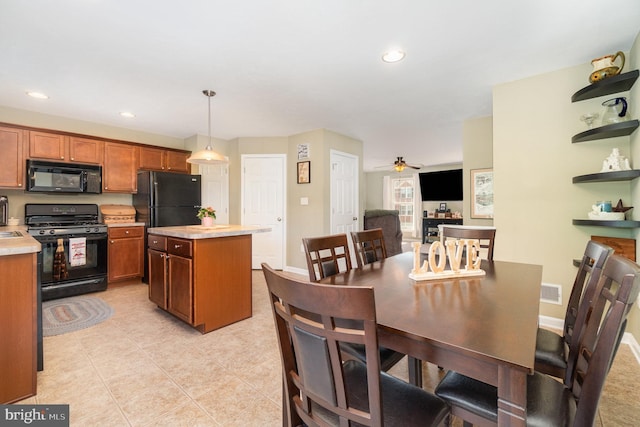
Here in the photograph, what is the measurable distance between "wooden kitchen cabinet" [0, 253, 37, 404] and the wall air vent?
3.90 meters

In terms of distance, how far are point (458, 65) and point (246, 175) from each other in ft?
11.7

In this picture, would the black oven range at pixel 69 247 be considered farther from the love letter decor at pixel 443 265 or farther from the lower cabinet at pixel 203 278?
the love letter decor at pixel 443 265

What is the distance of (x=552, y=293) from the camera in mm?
2643

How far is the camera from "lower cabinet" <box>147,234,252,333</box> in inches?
96.7

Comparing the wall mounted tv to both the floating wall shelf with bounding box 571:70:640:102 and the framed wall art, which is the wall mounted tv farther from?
the floating wall shelf with bounding box 571:70:640:102

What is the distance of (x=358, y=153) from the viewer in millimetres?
5348

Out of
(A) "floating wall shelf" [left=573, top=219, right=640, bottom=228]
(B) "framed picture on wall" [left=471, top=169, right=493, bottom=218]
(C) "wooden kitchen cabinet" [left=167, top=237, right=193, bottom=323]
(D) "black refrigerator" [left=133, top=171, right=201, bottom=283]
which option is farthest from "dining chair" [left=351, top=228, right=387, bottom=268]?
(D) "black refrigerator" [left=133, top=171, right=201, bottom=283]

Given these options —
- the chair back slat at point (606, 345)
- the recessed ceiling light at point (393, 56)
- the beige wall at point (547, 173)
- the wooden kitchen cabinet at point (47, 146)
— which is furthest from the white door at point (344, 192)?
the chair back slat at point (606, 345)

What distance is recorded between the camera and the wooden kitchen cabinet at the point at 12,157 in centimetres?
335

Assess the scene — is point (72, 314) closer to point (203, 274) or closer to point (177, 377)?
point (203, 274)

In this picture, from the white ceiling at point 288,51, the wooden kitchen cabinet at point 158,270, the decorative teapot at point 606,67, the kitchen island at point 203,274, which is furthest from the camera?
the wooden kitchen cabinet at point 158,270

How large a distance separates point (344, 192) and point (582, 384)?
425cm

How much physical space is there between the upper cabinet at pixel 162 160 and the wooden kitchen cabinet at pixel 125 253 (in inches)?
40.8

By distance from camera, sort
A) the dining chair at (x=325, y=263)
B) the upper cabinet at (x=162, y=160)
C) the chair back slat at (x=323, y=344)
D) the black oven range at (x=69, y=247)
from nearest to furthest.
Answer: the chair back slat at (x=323, y=344) < the dining chair at (x=325, y=263) < the black oven range at (x=69, y=247) < the upper cabinet at (x=162, y=160)
